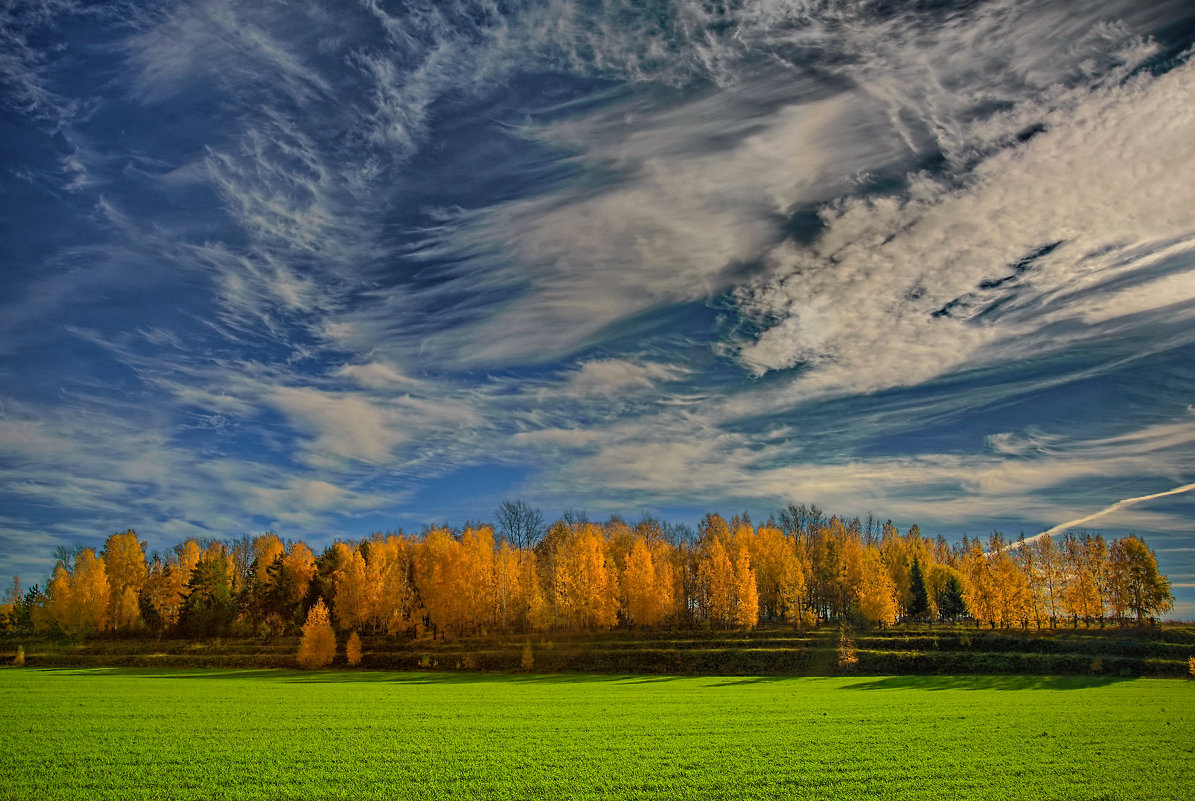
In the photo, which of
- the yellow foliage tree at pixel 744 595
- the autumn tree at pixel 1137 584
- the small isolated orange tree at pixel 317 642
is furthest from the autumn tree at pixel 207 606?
the autumn tree at pixel 1137 584

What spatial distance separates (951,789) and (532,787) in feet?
39.8

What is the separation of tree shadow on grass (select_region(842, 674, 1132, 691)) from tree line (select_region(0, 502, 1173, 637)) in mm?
18909

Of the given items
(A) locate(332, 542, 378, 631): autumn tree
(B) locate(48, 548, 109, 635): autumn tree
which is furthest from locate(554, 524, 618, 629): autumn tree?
(B) locate(48, 548, 109, 635): autumn tree

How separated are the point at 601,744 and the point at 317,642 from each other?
177 feet

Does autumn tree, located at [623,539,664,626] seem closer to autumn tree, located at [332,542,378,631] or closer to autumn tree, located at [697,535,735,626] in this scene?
autumn tree, located at [697,535,735,626]

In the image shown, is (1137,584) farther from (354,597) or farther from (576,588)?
(354,597)

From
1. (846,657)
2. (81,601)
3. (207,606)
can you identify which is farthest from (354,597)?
(846,657)

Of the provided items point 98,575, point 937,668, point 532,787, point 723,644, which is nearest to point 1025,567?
point 937,668

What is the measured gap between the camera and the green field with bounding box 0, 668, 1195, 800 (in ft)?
62.0

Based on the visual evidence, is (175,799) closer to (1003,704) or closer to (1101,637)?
(1003,704)

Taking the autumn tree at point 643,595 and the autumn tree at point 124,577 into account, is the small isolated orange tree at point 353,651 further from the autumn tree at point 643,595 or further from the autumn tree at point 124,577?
the autumn tree at point 124,577

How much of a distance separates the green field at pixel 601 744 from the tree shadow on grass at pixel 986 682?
208 centimetres

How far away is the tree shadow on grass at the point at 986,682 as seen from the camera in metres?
47.5

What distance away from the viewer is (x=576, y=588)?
74.0 meters
